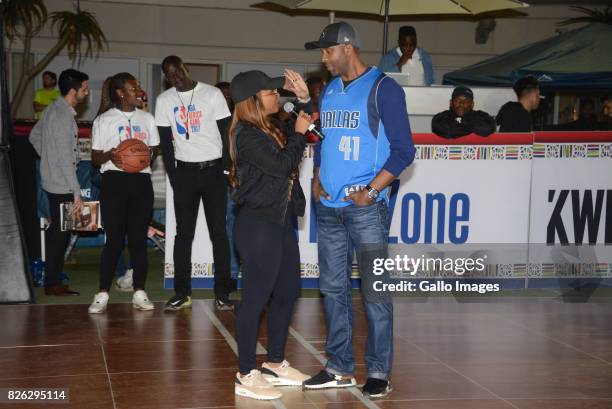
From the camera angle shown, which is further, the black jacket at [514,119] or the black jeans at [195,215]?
the black jacket at [514,119]

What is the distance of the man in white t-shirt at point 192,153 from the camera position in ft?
25.4

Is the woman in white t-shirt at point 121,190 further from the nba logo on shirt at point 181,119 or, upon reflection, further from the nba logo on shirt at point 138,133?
the nba logo on shirt at point 181,119

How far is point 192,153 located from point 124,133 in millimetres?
659

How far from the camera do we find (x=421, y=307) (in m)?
8.36

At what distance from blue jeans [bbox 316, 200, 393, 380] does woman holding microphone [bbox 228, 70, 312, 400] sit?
28 cm

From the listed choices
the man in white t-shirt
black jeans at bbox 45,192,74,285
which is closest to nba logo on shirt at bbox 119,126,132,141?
the man in white t-shirt

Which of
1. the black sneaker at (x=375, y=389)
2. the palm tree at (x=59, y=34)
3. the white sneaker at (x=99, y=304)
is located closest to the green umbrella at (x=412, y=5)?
the white sneaker at (x=99, y=304)

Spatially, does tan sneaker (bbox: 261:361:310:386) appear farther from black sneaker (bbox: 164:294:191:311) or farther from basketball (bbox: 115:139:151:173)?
basketball (bbox: 115:139:151:173)

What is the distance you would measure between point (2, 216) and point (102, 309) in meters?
1.25

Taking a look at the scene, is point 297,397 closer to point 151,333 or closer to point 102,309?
point 151,333

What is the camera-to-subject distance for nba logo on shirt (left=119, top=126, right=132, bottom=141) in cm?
791

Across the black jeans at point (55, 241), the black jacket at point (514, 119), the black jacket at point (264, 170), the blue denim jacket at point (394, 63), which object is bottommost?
the black jeans at point (55, 241)

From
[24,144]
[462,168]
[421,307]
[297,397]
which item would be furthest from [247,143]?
[24,144]

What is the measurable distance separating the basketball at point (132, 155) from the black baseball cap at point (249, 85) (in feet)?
8.91
